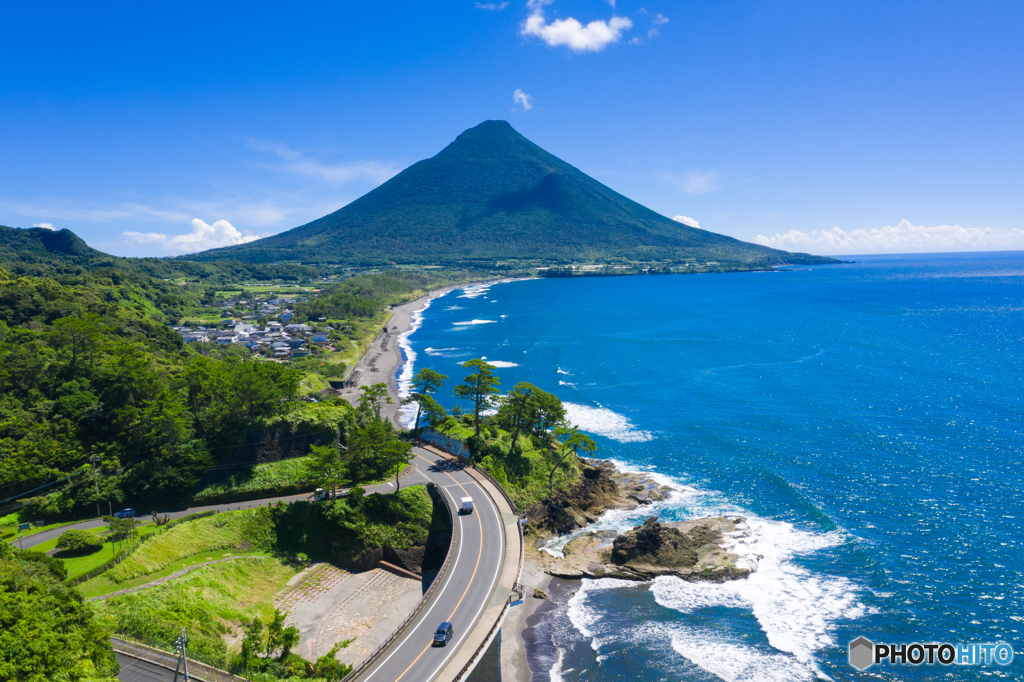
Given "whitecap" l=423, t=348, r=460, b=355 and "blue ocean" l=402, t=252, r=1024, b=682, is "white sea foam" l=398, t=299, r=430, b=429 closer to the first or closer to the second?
"whitecap" l=423, t=348, r=460, b=355

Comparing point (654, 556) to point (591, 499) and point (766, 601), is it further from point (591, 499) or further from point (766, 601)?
point (591, 499)

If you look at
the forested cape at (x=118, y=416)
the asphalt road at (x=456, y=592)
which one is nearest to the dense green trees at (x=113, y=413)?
Answer: the forested cape at (x=118, y=416)

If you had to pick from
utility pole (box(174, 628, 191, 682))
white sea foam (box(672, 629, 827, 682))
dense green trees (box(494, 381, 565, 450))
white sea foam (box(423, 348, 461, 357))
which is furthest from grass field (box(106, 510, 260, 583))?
white sea foam (box(423, 348, 461, 357))


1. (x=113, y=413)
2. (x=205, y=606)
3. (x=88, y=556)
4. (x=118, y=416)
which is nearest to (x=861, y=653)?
(x=205, y=606)

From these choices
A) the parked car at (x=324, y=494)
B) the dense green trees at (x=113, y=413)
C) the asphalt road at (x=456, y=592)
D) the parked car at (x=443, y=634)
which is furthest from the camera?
the parked car at (x=324, y=494)

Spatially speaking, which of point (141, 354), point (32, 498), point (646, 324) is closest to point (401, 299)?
point (646, 324)

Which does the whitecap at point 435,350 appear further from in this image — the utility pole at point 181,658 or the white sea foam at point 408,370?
the utility pole at point 181,658
